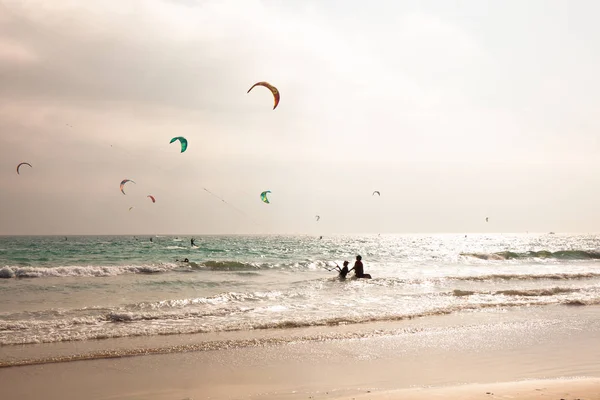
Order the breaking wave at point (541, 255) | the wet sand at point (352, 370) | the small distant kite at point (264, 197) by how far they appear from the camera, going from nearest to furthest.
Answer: the wet sand at point (352, 370)
the small distant kite at point (264, 197)
the breaking wave at point (541, 255)

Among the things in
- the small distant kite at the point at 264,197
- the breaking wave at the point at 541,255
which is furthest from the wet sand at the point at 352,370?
the breaking wave at the point at 541,255

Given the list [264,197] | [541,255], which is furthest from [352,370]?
[541,255]

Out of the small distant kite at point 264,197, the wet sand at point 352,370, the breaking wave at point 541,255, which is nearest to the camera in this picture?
the wet sand at point 352,370

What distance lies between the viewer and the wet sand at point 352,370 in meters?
5.98

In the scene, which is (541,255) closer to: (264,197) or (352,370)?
(264,197)

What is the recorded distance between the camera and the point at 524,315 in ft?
39.2

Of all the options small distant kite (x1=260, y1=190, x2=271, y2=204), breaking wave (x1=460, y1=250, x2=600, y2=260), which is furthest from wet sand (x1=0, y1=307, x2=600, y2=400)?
breaking wave (x1=460, y1=250, x2=600, y2=260)

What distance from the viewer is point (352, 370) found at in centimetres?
704

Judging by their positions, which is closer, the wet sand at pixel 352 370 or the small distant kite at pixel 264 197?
the wet sand at pixel 352 370

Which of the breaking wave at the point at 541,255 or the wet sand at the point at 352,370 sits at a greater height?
the breaking wave at the point at 541,255

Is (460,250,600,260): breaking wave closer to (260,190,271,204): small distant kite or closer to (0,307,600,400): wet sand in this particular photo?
(260,190,271,204): small distant kite

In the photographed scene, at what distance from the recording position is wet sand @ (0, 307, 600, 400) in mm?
5984

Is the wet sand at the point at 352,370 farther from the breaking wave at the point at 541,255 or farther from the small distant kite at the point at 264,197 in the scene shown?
the breaking wave at the point at 541,255

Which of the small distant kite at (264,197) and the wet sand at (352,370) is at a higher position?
the small distant kite at (264,197)
